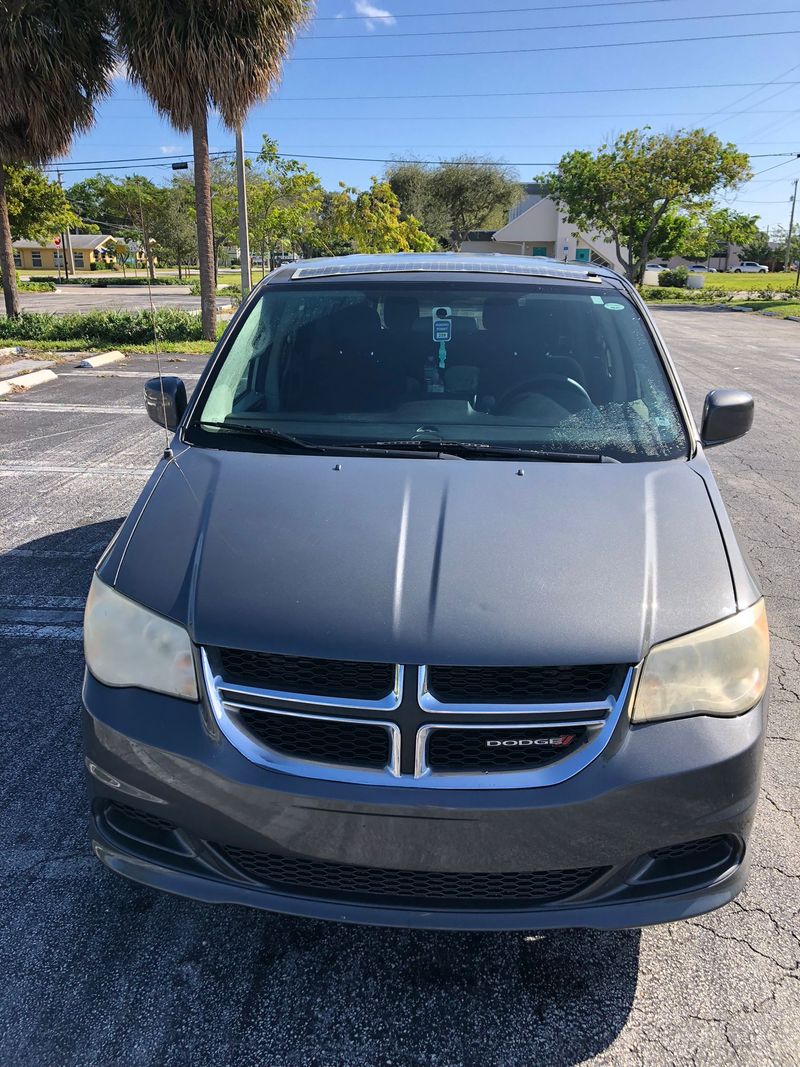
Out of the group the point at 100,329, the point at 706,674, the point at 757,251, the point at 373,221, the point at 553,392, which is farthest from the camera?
the point at 757,251

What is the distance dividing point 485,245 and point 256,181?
33876 mm

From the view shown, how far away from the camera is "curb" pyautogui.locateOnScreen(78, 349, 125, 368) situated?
529 inches

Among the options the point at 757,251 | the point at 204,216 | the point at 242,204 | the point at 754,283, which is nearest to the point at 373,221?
the point at 242,204

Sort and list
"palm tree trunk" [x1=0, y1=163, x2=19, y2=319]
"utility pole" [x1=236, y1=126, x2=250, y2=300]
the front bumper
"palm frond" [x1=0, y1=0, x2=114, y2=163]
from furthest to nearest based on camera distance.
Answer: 1. "utility pole" [x1=236, y1=126, x2=250, y2=300]
2. "palm tree trunk" [x1=0, y1=163, x2=19, y2=319]
3. "palm frond" [x1=0, y1=0, x2=114, y2=163]
4. the front bumper

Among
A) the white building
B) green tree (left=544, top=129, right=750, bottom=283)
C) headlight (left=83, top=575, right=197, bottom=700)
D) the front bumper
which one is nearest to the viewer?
the front bumper

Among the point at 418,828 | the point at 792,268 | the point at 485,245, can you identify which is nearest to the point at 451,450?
the point at 418,828

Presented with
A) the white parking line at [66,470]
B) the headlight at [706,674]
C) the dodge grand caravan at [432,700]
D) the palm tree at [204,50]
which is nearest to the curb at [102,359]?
the palm tree at [204,50]

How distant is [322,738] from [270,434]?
4.05 feet

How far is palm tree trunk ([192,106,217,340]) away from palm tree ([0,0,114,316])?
2.28m

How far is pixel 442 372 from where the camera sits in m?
3.06

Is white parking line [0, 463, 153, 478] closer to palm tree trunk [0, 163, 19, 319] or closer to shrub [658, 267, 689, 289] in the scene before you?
palm tree trunk [0, 163, 19, 319]

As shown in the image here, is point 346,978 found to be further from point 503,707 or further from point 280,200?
point 280,200

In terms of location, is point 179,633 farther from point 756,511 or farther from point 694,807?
point 756,511

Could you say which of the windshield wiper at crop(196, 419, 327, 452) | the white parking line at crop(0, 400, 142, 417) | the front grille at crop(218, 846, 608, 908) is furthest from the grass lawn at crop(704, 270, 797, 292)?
the front grille at crop(218, 846, 608, 908)
